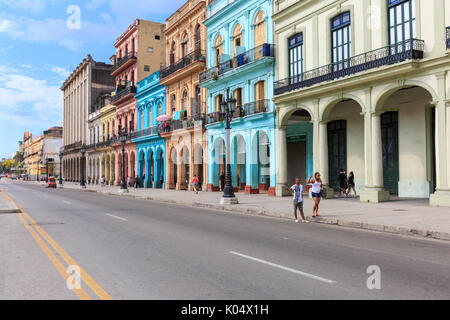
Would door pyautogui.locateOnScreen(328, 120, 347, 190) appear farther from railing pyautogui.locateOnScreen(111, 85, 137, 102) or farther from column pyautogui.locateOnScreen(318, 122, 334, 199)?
railing pyautogui.locateOnScreen(111, 85, 137, 102)

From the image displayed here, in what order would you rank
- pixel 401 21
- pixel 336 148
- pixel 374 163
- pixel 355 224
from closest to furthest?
pixel 355 224 → pixel 401 21 → pixel 374 163 → pixel 336 148

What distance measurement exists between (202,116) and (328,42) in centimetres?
1429

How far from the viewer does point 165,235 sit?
10.1 meters

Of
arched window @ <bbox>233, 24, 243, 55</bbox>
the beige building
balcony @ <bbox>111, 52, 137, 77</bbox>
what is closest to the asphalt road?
the beige building

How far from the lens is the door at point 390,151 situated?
2178 cm

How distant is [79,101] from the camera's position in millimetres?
74312

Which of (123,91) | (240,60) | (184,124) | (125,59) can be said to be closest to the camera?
(240,60)

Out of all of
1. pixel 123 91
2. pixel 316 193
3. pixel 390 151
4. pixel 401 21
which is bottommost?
pixel 316 193

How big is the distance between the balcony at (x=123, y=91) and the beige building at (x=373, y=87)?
2570 cm

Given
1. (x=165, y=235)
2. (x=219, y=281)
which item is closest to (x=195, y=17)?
(x=165, y=235)

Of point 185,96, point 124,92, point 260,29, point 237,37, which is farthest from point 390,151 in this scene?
point 124,92

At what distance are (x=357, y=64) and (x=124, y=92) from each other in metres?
35.6

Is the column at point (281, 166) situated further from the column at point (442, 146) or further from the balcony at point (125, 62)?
the balcony at point (125, 62)

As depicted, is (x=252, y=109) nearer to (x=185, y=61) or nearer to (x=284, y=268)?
(x=185, y=61)
